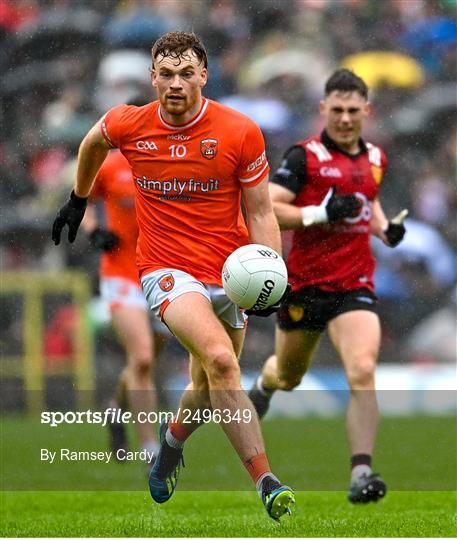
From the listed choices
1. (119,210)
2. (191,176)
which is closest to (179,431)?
(191,176)

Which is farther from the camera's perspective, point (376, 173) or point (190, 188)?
point (376, 173)

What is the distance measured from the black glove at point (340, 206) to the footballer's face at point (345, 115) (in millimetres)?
512

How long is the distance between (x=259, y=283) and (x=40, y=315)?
9443mm

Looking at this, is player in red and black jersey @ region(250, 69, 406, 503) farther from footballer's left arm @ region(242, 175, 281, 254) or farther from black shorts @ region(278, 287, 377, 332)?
footballer's left arm @ region(242, 175, 281, 254)

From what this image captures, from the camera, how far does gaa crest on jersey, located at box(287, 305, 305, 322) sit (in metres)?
8.26

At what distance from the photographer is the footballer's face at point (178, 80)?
20.9 ft

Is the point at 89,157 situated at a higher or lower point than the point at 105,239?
lower

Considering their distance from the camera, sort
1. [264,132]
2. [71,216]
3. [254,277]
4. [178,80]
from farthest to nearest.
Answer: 1. [264,132]
2. [71,216]
3. [178,80]
4. [254,277]

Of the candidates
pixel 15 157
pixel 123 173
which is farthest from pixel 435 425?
pixel 15 157

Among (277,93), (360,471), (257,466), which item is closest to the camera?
(257,466)

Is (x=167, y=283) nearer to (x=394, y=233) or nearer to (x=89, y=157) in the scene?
(x=89, y=157)

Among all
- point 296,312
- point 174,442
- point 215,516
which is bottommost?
point 215,516

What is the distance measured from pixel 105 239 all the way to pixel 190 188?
110 inches

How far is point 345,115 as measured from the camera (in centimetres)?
823
